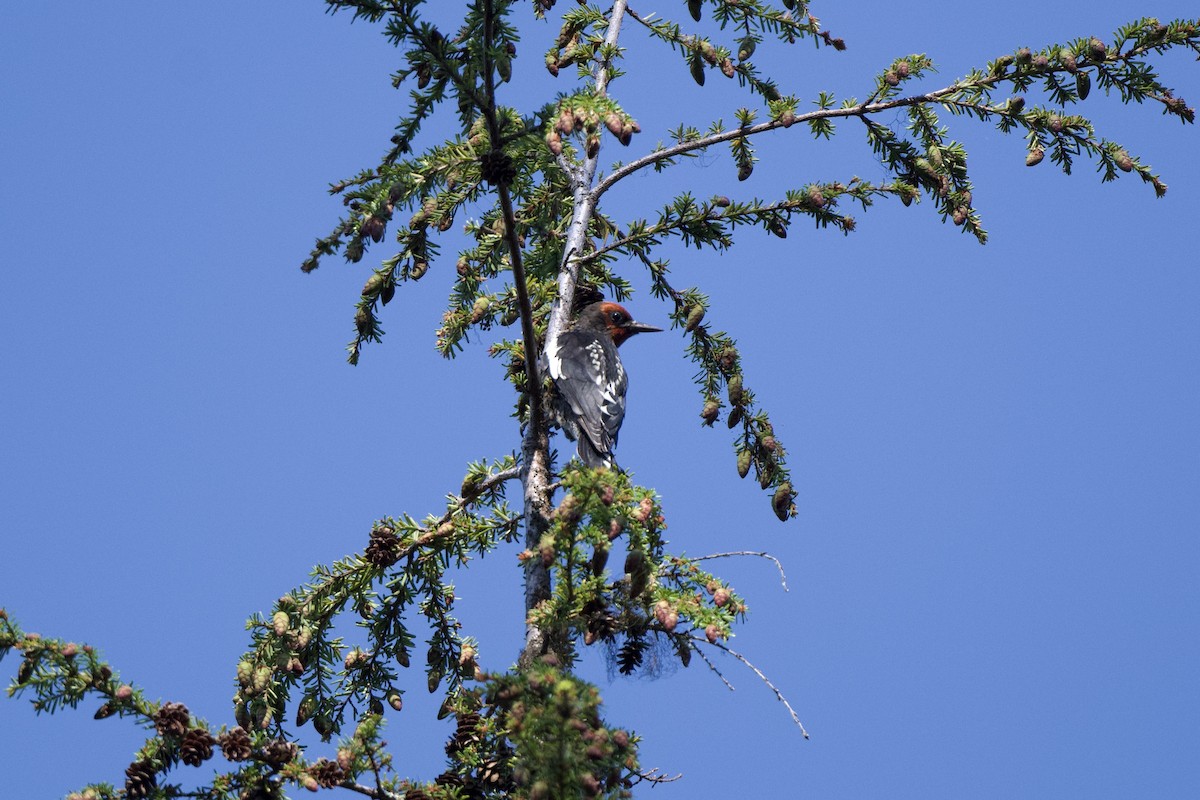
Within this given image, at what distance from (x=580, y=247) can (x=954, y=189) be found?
1.83 m

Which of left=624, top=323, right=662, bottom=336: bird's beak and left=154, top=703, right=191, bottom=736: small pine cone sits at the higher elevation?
left=624, top=323, right=662, bottom=336: bird's beak

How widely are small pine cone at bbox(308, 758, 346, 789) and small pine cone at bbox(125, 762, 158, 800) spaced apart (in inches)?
18.5

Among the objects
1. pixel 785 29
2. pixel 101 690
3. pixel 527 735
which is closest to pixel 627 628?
pixel 527 735

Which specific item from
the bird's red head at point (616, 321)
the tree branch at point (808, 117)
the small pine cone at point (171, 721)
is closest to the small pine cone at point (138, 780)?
the small pine cone at point (171, 721)

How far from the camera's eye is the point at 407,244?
14.7 feet

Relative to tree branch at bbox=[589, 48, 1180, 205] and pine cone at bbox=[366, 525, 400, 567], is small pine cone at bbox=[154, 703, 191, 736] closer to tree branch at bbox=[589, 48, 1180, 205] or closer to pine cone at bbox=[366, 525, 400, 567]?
pine cone at bbox=[366, 525, 400, 567]

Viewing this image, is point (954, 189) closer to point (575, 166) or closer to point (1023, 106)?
point (1023, 106)

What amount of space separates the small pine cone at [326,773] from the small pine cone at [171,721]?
0.40m

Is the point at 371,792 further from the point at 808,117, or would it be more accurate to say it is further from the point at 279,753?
the point at 808,117

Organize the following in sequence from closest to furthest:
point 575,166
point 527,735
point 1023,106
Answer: point 527,735
point 1023,106
point 575,166

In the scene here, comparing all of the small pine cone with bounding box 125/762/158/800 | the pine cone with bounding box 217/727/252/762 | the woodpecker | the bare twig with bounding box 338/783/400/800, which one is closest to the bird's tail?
the woodpecker

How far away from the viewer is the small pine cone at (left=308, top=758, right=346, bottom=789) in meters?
3.31

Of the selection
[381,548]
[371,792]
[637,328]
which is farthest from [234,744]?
[637,328]

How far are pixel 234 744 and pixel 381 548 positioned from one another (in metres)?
1.25
